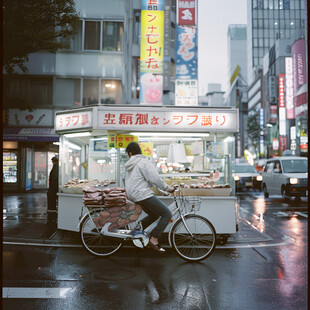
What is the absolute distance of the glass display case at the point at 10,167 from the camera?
22406mm

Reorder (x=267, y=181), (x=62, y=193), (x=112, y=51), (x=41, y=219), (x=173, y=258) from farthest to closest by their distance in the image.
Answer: (x=112, y=51), (x=267, y=181), (x=41, y=219), (x=62, y=193), (x=173, y=258)

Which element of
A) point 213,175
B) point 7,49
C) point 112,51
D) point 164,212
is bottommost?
point 164,212

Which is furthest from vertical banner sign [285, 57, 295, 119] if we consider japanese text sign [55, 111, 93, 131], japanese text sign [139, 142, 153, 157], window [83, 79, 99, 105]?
japanese text sign [55, 111, 93, 131]

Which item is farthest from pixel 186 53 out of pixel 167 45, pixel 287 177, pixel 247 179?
pixel 167 45

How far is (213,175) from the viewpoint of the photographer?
8.80 metres

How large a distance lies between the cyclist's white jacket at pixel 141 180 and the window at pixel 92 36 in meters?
17.5

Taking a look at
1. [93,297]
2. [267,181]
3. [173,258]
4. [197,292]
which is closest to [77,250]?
[173,258]

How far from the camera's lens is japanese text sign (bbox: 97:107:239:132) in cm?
848

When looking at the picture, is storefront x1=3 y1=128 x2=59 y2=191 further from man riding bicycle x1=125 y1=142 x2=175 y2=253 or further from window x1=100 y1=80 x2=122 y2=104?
man riding bicycle x1=125 y1=142 x2=175 y2=253

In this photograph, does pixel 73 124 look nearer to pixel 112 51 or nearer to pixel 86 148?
pixel 86 148

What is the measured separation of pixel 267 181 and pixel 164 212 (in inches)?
571

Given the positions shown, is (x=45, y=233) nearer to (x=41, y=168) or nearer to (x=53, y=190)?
(x=53, y=190)

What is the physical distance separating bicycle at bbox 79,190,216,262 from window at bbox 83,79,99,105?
16246mm

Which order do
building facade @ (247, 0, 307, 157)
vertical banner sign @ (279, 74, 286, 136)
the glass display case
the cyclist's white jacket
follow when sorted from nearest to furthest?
the cyclist's white jacket → the glass display case → vertical banner sign @ (279, 74, 286, 136) → building facade @ (247, 0, 307, 157)
